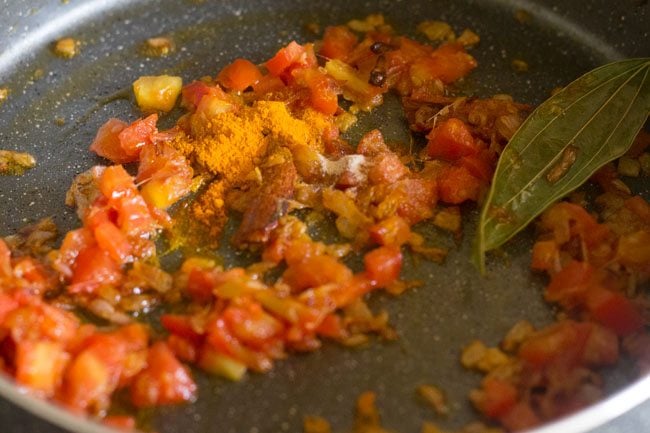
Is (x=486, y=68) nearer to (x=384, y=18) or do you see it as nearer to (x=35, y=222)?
(x=384, y=18)

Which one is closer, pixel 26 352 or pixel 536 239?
pixel 26 352

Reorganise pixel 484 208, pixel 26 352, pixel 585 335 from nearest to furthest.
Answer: pixel 26 352
pixel 585 335
pixel 484 208

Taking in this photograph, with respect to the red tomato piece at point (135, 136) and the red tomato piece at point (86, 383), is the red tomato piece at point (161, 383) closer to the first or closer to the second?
the red tomato piece at point (86, 383)

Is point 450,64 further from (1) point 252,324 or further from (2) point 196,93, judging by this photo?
(1) point 252,324

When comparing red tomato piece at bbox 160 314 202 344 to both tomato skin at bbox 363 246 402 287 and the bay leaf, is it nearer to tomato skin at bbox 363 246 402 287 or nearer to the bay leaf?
tomato skin at bbox 363 246 402 287

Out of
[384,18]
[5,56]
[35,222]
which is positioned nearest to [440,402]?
[35,222]

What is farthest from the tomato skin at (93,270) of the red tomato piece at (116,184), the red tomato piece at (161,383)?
the red tomato piece at (161,383)
